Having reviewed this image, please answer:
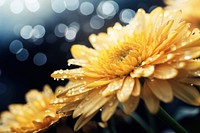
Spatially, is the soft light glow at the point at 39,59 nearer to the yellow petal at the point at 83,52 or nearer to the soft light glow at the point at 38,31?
the soft light glow at the point at 38,31

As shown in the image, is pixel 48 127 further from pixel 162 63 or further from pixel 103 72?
pixel 162 63

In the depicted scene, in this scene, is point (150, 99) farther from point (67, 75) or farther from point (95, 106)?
point (67, 75)

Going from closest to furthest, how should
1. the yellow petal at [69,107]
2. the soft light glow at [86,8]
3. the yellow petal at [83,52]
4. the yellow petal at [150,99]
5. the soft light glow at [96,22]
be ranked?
1. the yellow petal at [150,99]
2. the yellow petal at [69,107]
3. the yellow petal at [83,52]
4. the soft light glow at [96,22]
5. the soft light glow at [86,8]

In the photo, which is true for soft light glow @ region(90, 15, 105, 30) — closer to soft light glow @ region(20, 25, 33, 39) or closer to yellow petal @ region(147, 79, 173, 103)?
soft light glow @ region(20, 25, 33, 39)

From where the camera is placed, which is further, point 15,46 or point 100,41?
point 15,46

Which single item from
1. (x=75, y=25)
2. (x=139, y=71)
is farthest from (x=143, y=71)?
(x=75, y=25)

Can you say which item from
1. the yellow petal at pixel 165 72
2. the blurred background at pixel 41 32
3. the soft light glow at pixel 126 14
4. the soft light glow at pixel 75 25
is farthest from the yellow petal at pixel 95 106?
the soft light glow at pixel 75 25
